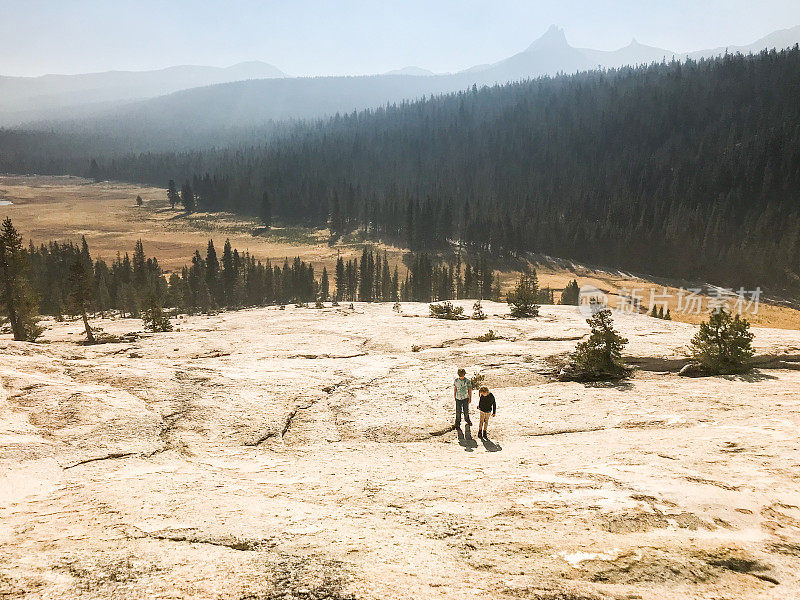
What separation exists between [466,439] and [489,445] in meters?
0.91

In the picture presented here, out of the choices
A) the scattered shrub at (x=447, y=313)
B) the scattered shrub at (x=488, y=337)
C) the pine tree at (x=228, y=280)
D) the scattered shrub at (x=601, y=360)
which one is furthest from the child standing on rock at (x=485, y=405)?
the pine tree at (x=228, y=280)

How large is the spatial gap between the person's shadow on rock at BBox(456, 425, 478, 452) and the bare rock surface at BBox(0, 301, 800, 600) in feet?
0.51

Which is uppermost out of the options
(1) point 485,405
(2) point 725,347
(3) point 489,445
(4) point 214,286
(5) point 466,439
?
(2) point 725,347

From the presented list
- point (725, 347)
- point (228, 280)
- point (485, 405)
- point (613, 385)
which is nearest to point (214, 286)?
point (228, 280)

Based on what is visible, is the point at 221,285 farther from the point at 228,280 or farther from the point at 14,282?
the point at 14,282

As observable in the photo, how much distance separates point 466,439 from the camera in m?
14.1

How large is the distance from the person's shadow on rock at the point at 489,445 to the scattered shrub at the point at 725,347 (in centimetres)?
1112

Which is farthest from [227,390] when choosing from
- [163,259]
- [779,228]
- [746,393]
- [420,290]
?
[779,228]

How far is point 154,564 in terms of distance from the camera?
6.66 m

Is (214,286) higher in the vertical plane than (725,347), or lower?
lower

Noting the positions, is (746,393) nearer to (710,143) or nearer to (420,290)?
(420,290)

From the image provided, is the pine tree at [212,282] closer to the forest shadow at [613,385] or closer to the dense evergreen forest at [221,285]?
the dense evergreen forest at [221,285]

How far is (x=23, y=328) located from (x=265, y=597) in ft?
153

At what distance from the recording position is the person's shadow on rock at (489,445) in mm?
13013
